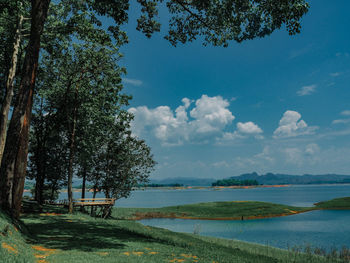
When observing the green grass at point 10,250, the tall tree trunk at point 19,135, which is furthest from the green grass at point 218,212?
the green grass at point 10,250

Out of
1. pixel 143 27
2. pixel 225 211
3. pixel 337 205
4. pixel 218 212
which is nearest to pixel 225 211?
pixel 225 211

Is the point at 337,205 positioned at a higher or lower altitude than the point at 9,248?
lower

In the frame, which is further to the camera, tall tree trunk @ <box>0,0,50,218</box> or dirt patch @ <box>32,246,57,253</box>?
tall tree trunk @ <box>0,0,50,218</box>

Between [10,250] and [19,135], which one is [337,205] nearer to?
[19,135]

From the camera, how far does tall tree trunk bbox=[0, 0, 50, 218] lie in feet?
42.4

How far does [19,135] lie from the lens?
13.2m

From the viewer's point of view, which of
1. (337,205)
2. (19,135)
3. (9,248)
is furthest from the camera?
(337,205)

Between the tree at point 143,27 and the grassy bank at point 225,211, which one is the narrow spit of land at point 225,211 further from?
the tree at point 143,27

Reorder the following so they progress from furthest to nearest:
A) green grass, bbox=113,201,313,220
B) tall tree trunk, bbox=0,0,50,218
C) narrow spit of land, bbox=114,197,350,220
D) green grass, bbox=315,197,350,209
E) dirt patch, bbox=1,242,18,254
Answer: green grass, bbox=315,197,350,209, green grass, bbox=113,201,313,220, narrow spit of land, bbox=114,197,350,220, tall tree trunk, bbox=0,0,50,218, dirt patch, bbox=1,242,18,254

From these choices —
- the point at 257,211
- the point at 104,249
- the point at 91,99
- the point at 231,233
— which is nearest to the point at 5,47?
the point at 91,99

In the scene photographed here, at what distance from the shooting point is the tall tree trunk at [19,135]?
12922 mm

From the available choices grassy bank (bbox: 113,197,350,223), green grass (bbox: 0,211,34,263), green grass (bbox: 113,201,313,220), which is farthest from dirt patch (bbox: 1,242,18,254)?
green grass (bbox: 113,201,313,220)

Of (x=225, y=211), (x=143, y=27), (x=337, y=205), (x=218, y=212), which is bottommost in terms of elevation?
(x=218, y=212)

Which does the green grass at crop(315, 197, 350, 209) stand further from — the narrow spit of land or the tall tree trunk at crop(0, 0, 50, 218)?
the tall tree trunk at crop(0, 0, 50, 218)
